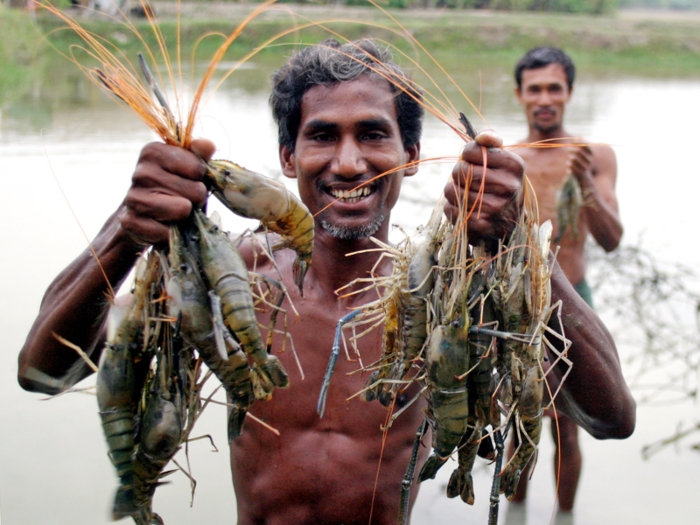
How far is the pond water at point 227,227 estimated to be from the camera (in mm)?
3877

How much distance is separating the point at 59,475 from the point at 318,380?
8.44 feet

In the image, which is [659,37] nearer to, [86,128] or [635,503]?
[86,128]

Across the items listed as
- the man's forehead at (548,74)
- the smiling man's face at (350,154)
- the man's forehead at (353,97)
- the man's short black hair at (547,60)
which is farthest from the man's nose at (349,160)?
the man's short black hair at (547,60)

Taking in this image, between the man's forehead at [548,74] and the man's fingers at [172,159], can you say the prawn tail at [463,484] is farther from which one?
the man's forehead at [548,74]

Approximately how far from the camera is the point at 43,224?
6906 mm

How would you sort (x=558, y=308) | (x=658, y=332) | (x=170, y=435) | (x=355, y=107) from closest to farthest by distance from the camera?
(x=170, y=435) → (x=558, y=308) → (x=355, y=107) → (x=658, y=332)

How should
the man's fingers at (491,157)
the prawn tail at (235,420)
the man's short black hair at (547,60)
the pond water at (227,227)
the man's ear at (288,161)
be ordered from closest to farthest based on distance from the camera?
the man's fingers at (491,157) < the prawn tail at (235,420) < the man's ear at (288,161) < the pond water at (227,227) < the man's short black hair at (547,60)

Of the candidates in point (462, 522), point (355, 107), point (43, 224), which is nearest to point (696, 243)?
point (462, 522)

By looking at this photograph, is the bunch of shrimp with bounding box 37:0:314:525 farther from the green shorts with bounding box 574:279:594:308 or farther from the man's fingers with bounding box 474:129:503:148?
the green shorts with bounding box 574:279:594:308

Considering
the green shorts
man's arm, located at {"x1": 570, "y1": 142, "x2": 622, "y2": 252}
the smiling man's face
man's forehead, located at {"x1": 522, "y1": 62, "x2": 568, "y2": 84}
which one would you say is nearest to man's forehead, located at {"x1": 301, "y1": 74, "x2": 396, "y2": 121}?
the smiling man's face

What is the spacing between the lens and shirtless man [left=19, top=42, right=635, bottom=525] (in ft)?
6.32

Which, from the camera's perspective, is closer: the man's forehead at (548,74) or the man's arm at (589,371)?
the man's arm at (589,371)

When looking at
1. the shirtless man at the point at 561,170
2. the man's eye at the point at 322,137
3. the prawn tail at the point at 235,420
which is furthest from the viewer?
the shirtless man at the point at 561,170

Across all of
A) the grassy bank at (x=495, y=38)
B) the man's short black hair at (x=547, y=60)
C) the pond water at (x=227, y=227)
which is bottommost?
the pond water at (x=227, y=227)
